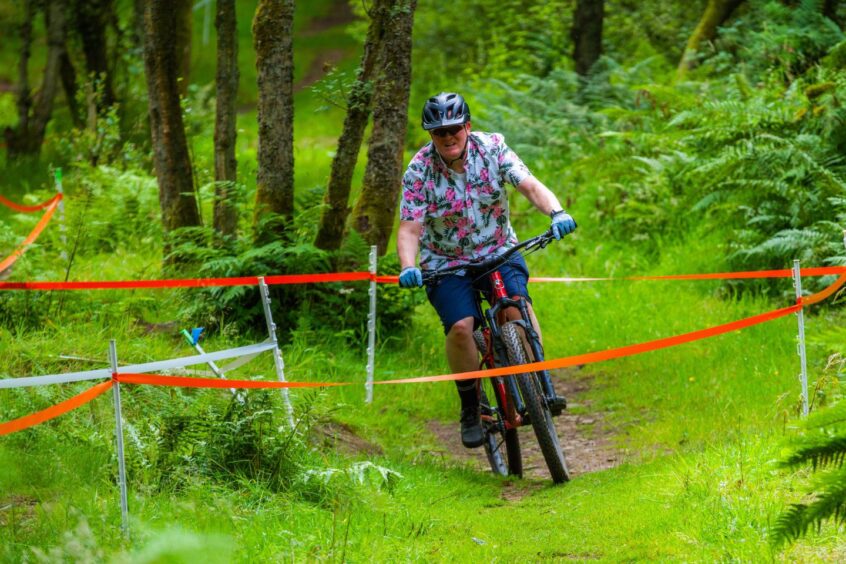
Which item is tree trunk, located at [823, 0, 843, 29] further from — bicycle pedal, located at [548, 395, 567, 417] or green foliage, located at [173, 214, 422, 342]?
bicycle pedal, located at [548, 395, 567, 417]

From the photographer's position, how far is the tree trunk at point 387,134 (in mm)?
9125

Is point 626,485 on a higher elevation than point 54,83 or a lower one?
lower

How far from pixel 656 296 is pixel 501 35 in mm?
14721

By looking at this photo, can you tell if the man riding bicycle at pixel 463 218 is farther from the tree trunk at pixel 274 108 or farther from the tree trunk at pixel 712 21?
the tree trunk at pixel 712 21

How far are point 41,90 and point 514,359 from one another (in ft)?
47.2

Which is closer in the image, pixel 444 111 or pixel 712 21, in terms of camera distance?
pixel 444 111

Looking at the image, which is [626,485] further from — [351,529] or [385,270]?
[385,270]

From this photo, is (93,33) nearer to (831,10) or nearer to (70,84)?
(70,84)

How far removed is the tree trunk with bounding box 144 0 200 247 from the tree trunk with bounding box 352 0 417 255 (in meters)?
1.76

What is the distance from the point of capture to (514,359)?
615 cm

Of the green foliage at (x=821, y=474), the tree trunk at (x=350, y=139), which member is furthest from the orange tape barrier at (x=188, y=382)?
the tree trunk at (x=350, y=139)

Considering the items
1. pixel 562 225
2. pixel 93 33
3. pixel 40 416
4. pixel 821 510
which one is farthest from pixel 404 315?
pixel 93 33

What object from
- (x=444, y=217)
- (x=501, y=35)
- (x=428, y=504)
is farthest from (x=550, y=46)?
(x=428, y=504)

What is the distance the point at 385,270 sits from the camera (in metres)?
9.30
